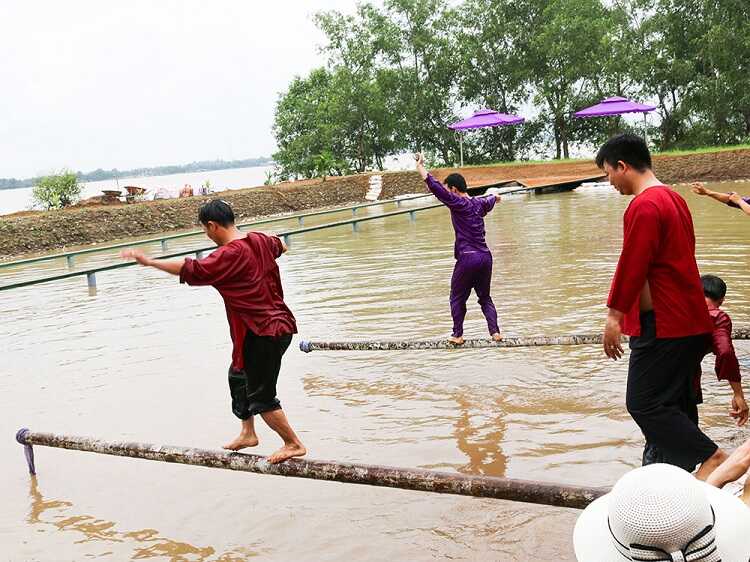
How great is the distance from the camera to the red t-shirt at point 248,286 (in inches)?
171

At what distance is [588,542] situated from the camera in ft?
5.36

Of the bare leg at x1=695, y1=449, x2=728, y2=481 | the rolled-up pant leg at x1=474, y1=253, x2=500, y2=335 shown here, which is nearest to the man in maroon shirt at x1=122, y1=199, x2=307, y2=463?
the bare leg at x1=695, y1=449, x2=728, y2=481

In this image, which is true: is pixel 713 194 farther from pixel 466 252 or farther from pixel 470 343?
pixel 466 252

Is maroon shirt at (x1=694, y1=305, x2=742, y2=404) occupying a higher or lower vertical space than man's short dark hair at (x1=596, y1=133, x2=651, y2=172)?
lower

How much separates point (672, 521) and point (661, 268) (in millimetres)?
2282

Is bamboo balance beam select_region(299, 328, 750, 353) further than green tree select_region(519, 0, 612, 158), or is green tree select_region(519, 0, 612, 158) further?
green tree select_region(519, 0, 612, 158)

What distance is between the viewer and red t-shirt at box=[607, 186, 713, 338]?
3.48m

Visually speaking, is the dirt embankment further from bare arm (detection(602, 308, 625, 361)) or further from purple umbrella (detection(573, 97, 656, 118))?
bare arm (detection(602, 308, 625, 361))

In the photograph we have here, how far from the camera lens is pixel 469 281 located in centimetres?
757

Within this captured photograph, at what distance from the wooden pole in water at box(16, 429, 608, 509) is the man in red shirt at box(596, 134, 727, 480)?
18.2 inches

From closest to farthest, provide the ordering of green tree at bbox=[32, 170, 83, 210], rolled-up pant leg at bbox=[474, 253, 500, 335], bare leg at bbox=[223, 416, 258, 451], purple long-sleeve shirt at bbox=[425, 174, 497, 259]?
bare leg at bbox=[223, 416, 258, 451], purple long-sleeve shirt at bbox=[425, 174, 497, 259], rolled-up pant leg at bbox=[474, 253, 500, 335], green tree at bbox=[32, 170, 83, 210]

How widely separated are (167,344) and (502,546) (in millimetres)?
6852

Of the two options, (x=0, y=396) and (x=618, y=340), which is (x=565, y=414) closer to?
(x=618, y=340)

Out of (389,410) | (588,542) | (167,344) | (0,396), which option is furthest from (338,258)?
(588,542)
